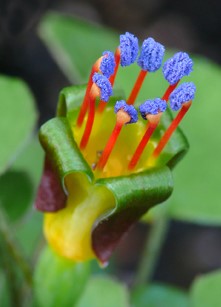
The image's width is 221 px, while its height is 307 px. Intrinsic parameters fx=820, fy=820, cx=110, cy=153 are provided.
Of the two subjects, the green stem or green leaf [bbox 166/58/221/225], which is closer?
green leaf [bbox 166/58/221/225]

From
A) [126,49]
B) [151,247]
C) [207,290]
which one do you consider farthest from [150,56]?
[151,247]

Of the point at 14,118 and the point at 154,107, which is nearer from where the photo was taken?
the point at 154,107

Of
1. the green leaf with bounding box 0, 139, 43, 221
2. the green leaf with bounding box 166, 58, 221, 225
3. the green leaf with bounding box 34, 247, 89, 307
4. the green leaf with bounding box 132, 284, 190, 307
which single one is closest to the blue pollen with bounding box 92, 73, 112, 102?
the green leaf with bounding box 34, 247, 89, 307

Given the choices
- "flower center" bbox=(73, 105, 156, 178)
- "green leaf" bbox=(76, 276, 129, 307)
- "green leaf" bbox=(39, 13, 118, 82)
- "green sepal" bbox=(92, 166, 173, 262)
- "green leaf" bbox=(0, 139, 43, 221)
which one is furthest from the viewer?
"green leaf" bbox=(39, 13, 118, 82)

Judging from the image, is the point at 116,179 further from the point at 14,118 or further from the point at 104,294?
the point at 104,294

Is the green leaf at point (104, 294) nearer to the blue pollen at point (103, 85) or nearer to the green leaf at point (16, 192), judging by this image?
the green leaf at point (16, 192)

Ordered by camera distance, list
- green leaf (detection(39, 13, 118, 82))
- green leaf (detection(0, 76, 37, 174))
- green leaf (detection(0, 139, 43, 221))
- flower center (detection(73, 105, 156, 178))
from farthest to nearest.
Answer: green leaf (detection(39, 13, 118, 82)) → green leaf (detection(0, 139, 43, 221)) → green leaf (detection(0, 76, 37, 174)) → flower center (detection(73, 105, 156, 178))

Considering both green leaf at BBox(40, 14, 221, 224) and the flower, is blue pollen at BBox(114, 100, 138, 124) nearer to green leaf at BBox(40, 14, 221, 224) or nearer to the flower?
the flower

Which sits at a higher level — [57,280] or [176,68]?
[176,68]

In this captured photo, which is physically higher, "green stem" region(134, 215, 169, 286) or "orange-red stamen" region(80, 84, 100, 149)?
"orange-red stamen" region(80, 84, 100, 149)
